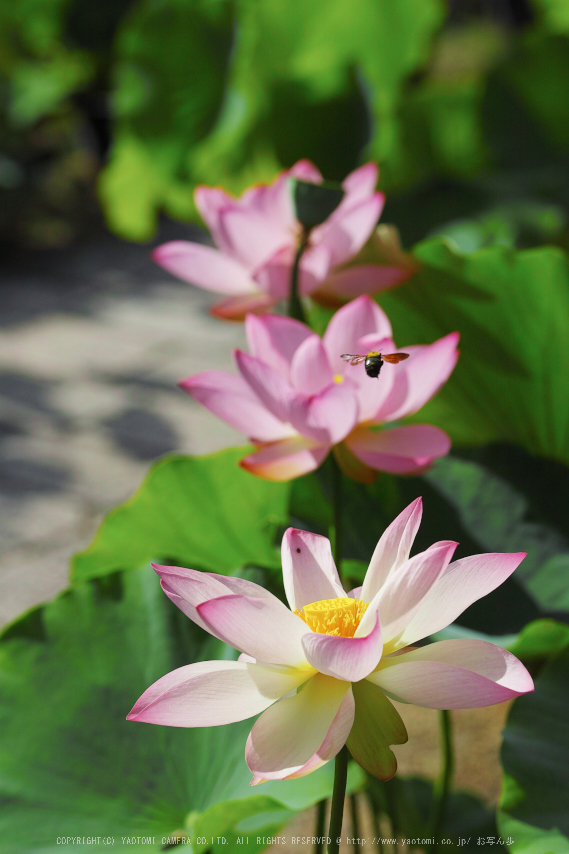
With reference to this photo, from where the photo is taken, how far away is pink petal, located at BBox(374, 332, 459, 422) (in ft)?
1.35

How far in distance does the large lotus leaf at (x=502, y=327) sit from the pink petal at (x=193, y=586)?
378 millimetres

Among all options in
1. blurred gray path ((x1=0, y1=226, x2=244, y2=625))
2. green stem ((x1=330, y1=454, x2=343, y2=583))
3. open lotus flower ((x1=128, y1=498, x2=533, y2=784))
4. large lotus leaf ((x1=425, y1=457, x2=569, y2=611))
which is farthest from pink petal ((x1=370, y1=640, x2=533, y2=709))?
blurred gray path ((x1=0, y1=226, x2=244, y2=625))

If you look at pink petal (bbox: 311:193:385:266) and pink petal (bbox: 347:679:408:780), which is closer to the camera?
pink petal (bbox: 347:679:408:780)

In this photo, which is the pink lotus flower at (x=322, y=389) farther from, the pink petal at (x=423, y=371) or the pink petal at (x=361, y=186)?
the pink petal at (x=361, y=186)

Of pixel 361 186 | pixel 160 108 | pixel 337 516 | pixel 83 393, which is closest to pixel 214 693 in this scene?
pixel 337 516

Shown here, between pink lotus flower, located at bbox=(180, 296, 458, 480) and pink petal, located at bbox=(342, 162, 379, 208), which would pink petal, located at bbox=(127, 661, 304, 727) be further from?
pink petal, located at bbox=(342, 162, 379, 208)

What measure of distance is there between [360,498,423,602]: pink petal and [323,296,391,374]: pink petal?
0.17 m

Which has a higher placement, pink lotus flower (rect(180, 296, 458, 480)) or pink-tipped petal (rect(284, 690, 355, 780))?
pink lotus flower (rect(180, 296, 458, 480))

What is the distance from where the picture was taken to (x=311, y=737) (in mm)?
256

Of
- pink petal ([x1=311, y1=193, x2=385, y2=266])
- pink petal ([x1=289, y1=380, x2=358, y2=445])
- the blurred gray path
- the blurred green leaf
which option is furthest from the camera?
the blurred green leaf

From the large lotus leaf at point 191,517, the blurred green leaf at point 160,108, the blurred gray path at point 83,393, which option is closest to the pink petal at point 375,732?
the large lotus leaf at point 191,517

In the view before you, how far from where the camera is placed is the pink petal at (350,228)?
50cm

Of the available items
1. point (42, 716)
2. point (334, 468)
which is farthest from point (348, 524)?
point (42, 716)

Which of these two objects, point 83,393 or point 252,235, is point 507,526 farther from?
point 83,393
